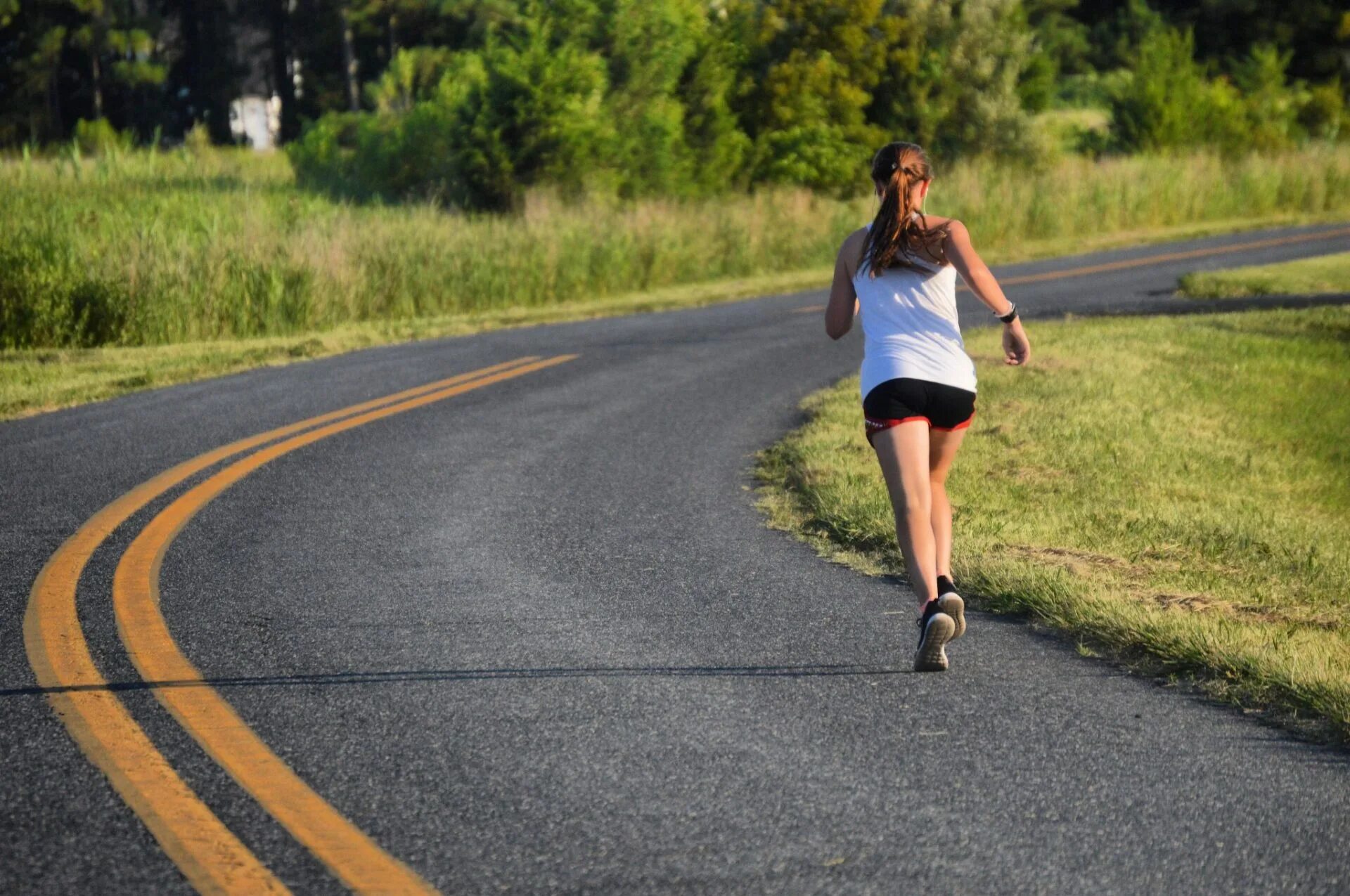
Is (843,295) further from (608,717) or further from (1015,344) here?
(608,717)

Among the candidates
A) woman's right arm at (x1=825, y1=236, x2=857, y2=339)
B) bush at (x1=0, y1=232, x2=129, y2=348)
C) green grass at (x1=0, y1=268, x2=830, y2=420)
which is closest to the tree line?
green grass at (x1=0, y1=268, x2=830, y2=420)

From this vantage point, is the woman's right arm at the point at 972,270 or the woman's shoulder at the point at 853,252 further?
the woman's shoulder at the point at 853,252


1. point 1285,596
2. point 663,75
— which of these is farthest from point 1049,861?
point 663,75

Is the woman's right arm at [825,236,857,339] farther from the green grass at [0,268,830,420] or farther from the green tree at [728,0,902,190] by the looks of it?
the green tree at [728,0,902,190]

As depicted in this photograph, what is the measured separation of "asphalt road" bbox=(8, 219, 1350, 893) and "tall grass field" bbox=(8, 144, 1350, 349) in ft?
25.3

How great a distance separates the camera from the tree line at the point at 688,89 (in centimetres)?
3388

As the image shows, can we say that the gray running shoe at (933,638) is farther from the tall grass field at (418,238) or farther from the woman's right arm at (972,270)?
the tall grass field at (418,238)

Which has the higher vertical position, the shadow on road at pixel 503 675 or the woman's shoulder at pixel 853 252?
the woman's shoulder at pixel 853 252

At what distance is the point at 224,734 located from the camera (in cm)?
496

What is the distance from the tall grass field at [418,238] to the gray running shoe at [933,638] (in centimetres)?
1343

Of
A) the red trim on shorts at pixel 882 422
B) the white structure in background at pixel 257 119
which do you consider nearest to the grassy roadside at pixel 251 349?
the red trim on shorts at pixel 882 422

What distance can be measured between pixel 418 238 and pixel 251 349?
5149 millimetres

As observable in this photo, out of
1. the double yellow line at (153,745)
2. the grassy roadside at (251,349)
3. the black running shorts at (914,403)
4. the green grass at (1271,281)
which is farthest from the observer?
the green grass at (1271,281)

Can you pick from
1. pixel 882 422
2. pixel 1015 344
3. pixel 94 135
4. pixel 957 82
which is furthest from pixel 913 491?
pixel 94 135
